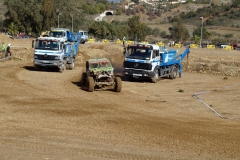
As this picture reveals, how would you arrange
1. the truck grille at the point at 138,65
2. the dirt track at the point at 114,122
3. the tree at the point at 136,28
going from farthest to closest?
the tree at the point at 136,28 → the truck grille at the point at 138,65 → the dirt track at the point at 114,122

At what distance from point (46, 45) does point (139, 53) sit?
7.13m

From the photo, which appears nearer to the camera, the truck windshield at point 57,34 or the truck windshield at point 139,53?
the truck windshield at point 139,53

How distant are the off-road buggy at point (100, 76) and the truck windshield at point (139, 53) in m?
4.81

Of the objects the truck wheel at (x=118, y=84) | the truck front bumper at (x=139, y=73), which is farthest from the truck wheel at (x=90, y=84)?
the truck front bumper at (x=139, y=73)

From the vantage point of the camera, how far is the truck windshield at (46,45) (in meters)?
30.6

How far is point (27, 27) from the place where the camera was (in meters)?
94.1

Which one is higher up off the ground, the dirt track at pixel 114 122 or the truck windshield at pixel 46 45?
the truck windshield at pixel 46 45

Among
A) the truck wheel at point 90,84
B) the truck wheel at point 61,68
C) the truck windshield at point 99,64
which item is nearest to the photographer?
the truck wheel at point 90,84

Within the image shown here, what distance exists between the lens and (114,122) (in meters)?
15.4

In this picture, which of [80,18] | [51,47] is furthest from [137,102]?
[80,18]

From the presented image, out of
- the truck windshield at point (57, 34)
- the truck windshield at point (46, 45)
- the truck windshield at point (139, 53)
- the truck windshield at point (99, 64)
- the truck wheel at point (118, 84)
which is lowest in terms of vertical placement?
the truck wheel at point (118, 84)

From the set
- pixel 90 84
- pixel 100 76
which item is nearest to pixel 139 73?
pixel 100 76

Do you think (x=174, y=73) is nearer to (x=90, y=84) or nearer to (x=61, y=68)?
(x=61, y=68)

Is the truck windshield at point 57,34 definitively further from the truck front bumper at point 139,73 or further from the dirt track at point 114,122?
the truck front bumper at point 139,73
